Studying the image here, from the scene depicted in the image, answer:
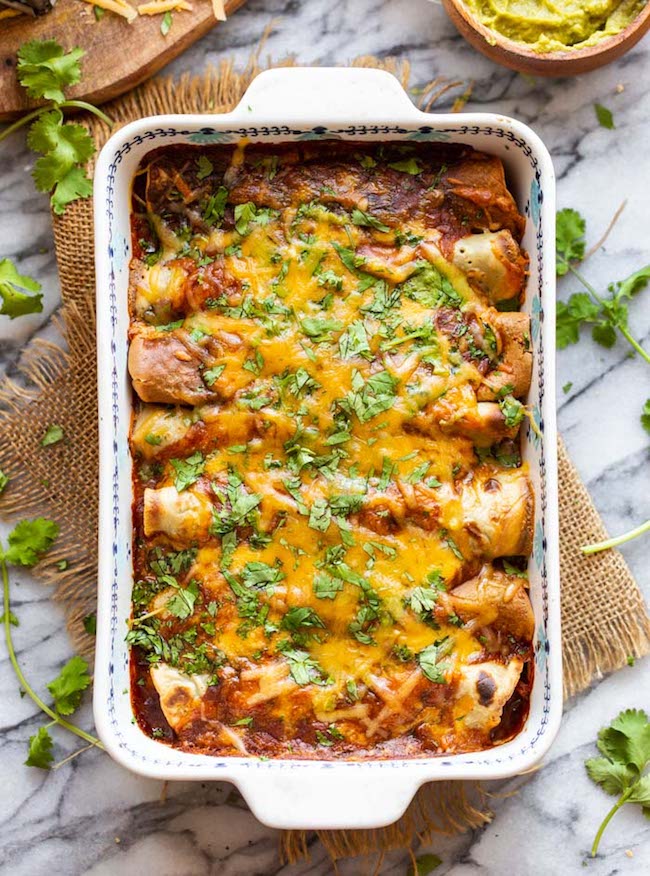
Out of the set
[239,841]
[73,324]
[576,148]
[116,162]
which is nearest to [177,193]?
[116,162]

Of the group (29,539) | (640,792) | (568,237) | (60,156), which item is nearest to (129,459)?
(29,539)

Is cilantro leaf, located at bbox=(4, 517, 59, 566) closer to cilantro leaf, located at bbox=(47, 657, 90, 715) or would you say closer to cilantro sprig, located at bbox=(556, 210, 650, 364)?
cilantro leaf, located at bbox=(47, 657, 90, 715)

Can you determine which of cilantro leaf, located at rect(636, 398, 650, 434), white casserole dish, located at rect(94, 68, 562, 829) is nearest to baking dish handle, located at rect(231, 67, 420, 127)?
white casserole dish, located at rect(94, 68, 562, 829)

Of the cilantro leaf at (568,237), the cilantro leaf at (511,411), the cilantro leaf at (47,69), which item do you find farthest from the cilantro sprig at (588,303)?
the cilantro leaf at (47,69)

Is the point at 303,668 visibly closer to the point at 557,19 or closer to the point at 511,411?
the point at 511,411

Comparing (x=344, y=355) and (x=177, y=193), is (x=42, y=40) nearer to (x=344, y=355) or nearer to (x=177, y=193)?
(x=177, y=193)
